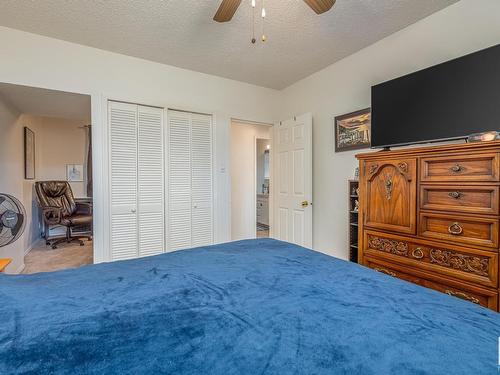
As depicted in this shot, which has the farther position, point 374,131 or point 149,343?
point 374,131

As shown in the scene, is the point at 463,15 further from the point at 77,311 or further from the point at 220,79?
the point at 77,311

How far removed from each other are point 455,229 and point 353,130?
5.25 feet

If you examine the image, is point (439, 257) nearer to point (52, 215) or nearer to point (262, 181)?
point (262, 181)

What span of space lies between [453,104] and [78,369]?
2475 millimetres

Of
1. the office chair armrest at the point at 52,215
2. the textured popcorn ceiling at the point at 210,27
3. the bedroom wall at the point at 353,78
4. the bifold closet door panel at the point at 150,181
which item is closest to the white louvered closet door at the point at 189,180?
the bifold closet door panel at the point at 150,181

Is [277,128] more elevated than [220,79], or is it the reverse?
[220,79]

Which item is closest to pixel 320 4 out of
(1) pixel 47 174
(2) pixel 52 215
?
(2) pixel 52 215

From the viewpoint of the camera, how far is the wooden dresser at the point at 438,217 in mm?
1498

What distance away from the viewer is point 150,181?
123 inches

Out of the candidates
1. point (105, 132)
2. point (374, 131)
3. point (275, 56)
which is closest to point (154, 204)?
point (105, 132)

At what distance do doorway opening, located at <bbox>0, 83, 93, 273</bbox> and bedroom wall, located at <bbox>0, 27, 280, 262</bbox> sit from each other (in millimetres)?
172

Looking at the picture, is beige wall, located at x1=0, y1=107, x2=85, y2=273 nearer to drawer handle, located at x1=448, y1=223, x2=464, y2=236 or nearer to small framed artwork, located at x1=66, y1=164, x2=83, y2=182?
small framed artwork, located at x1=66, y1=164, x2=83, y2=182

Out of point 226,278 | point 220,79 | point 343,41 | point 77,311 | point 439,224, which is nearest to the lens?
point 77,311

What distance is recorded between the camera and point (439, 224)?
172 cm
